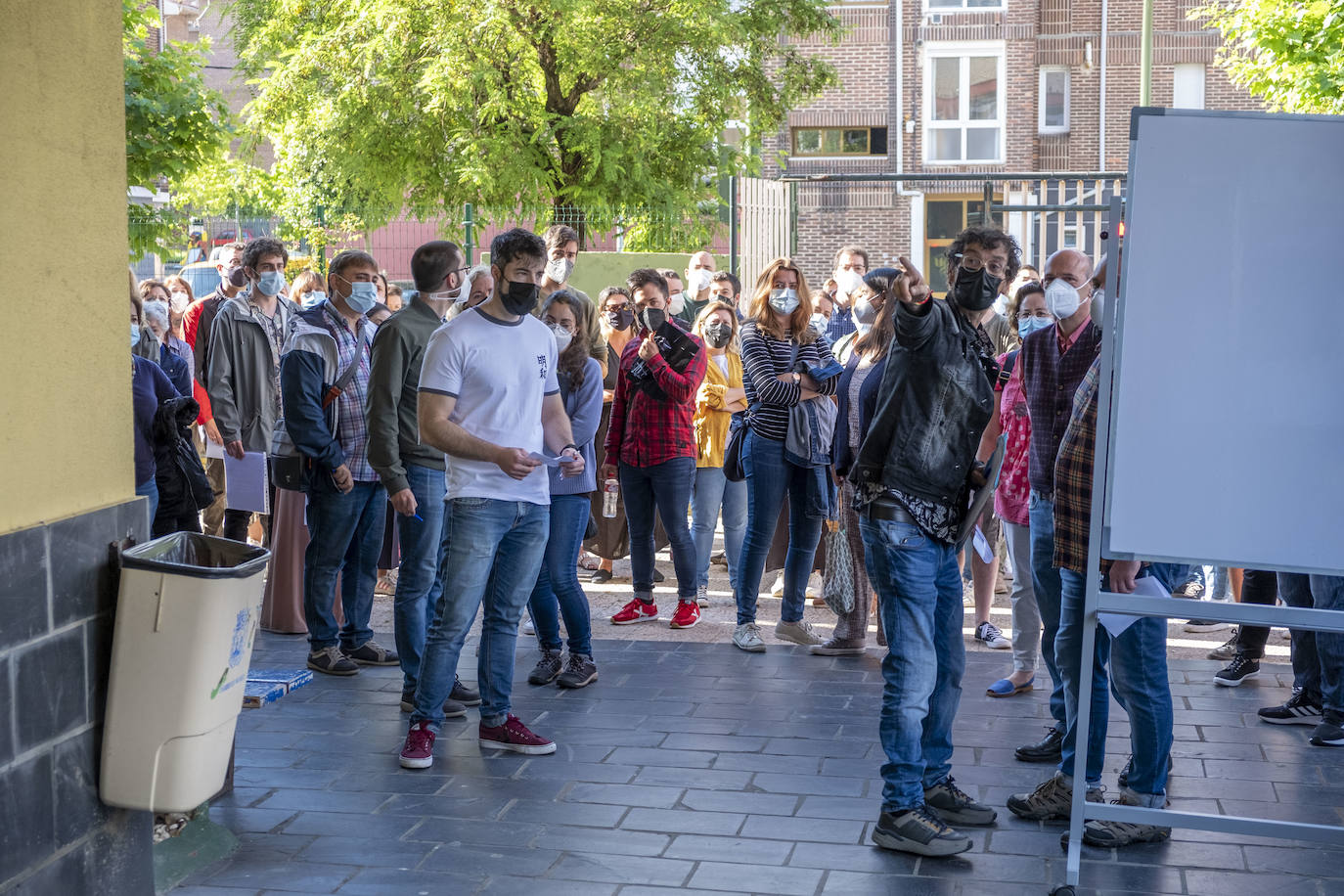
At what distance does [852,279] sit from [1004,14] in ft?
85.2

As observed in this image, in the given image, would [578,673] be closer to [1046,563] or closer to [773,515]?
[773,515]

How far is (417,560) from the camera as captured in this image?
6.32 m

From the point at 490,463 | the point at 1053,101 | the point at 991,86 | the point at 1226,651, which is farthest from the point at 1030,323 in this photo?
the point at 1053,101

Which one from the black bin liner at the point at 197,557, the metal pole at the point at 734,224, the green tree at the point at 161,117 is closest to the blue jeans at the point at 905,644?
the black bin liner at the point at 197,557

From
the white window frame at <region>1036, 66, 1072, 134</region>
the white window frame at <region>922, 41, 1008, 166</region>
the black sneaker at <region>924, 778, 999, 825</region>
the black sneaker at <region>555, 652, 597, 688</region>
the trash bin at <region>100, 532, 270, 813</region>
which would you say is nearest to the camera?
the trash bin at <region>100, 532, 270, 813</region>

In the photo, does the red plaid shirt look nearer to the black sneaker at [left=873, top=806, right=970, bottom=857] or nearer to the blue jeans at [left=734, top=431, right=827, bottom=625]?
the blue jeans at [left=734, top=431, right=827, bottom=625]

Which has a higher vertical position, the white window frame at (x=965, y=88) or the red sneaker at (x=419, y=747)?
the white window frame at (x=965, y=88)

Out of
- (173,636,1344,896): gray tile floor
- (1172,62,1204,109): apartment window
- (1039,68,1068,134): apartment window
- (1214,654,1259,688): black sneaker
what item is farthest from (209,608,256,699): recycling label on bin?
(1172,62,1204,109): apartment window

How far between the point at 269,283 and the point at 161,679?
5111 millimetres

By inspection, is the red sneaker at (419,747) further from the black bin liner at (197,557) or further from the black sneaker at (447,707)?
the black bin liner at (197,557)

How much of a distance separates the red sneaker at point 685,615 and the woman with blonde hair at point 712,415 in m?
0.20

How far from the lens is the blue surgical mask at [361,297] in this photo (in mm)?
6793

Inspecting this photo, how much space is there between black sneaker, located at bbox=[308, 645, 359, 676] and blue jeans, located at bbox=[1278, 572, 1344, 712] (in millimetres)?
4375

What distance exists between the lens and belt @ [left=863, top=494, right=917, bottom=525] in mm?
4602
